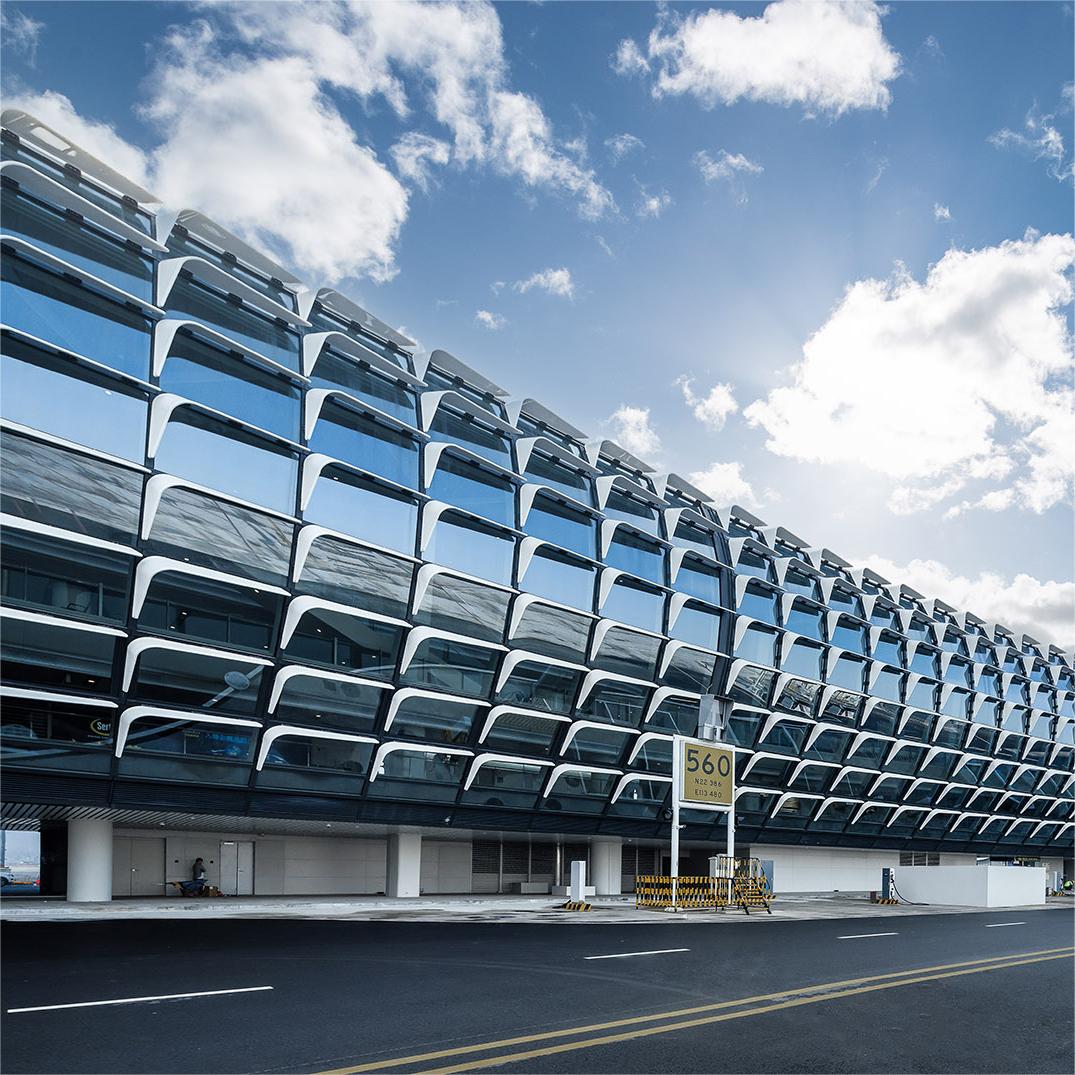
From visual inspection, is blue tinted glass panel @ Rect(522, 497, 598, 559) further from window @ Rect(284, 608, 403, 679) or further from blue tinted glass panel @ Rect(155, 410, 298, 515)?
blue tinted glass panel @ Rect(155, 410, 298, 515)

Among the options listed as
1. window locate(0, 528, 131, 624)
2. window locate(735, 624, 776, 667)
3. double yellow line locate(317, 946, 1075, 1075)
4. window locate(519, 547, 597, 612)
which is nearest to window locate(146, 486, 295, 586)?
window locate(0, 528, 131, 624)

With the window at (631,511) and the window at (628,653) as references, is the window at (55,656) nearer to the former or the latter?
the window at (628,653)

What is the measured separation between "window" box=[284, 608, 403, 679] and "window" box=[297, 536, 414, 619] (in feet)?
1.77

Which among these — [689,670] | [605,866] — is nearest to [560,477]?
[689,670]

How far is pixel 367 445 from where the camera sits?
32.2 meters

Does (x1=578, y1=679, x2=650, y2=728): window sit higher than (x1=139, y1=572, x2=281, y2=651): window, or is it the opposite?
(x1=139, y1=572, x2=281, y2=651): window

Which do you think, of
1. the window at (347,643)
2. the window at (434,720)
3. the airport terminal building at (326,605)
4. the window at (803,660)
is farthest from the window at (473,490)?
the window at (803,660)

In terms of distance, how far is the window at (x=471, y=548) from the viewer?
34000 millimetres

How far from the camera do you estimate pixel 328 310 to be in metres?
34.8

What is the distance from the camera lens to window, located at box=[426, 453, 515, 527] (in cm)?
3462

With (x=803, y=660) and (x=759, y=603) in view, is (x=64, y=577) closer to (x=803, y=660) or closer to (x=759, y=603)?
(x=759, y=603)

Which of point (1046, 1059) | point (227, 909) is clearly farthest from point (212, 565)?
point (1046, 1059)

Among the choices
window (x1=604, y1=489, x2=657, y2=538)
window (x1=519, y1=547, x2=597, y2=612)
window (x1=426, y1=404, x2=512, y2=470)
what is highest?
window (x1=426, y1=404, x2=512, y2=470)

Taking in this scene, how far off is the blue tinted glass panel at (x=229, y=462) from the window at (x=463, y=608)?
20.2 ft
